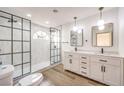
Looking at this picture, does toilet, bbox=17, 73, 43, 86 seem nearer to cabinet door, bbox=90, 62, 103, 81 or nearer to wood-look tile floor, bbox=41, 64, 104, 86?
wood-look tile floor, bbox=41, 64, 104, 86

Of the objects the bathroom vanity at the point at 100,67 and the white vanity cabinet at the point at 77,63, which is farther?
the white vanity cabinet at the point at 77,63

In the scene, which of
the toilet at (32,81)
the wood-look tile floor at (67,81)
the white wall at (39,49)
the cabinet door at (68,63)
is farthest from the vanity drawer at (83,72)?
the white wall at (39,49)

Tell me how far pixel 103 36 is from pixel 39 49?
10.5 ft

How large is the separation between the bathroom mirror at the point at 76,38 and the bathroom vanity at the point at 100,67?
687 millimetres

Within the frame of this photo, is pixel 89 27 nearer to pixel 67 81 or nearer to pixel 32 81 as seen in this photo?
pixel 67 81

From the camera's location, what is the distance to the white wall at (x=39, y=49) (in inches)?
160

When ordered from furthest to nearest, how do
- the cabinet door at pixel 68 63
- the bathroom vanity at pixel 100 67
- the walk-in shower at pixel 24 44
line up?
the cabinet door at pixel 68 63 → the walk-in shower at pixel 24 44 → the bathroom vanity at pixel 100 67

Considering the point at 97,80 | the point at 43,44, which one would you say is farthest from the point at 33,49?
the point at 97,80

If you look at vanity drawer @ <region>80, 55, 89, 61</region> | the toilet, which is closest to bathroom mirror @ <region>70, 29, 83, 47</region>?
vanity drawer @ <region>80, 55, 89, 61</region>

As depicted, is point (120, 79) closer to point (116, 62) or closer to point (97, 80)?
point (116, 62)

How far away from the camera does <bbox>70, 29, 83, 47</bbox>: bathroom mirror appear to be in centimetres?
355

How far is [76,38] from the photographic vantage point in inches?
148

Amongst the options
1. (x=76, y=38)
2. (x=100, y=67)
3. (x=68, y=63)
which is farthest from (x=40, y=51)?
(x=100, y=67)

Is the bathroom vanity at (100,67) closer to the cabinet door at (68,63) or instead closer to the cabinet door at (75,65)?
the cabinet door at (75,65)
